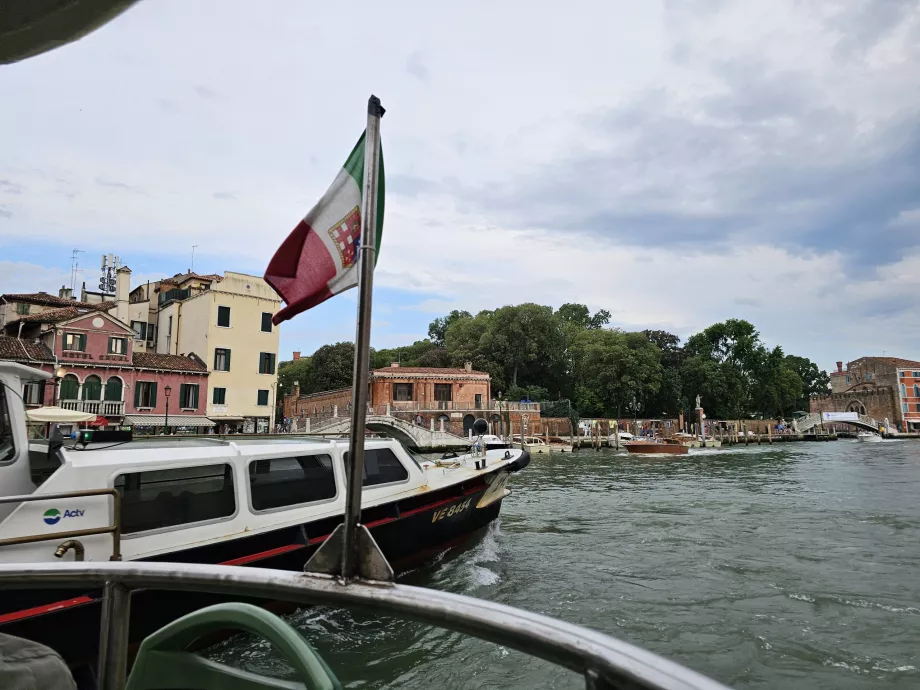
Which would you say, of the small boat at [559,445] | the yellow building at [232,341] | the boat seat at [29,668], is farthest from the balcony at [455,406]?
the boat seat at [29,668]

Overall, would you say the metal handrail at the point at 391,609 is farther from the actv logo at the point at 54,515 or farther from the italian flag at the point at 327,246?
the actv logo at the point at 54,515

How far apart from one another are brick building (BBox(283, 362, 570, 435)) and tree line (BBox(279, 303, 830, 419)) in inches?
179

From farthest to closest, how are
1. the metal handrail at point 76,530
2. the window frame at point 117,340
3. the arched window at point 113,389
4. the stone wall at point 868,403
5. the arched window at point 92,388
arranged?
the stone wall at point 868,403
the window frame at point 117,340
the arched window at point 113,389
the arched window at point 92,388
the metal handrail at point 76,530

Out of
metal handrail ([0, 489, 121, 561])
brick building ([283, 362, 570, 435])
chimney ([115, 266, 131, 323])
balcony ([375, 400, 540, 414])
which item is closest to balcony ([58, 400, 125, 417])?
chimney ([115, 266, 131, 323])

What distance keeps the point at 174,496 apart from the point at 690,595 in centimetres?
574

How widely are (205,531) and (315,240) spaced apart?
3695 mm

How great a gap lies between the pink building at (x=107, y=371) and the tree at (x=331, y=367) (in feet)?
78.1

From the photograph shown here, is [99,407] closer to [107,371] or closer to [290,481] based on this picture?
[107,371]

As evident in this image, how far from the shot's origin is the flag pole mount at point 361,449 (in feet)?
4.62

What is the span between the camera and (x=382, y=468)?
275 inches

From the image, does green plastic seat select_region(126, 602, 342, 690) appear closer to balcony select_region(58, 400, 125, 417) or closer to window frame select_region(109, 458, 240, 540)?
window frame select_region(109, 458, 240, 540)

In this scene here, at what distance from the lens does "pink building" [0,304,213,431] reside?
976 inches

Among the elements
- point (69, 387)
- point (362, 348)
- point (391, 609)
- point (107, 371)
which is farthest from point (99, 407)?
point (391, 609)

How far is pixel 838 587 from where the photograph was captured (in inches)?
281
